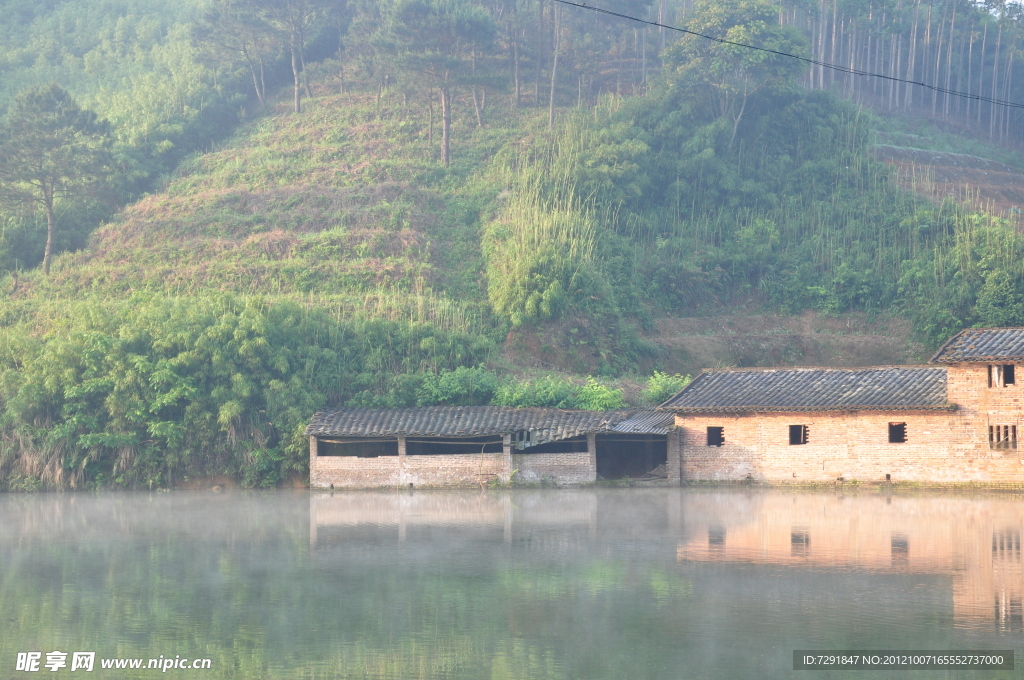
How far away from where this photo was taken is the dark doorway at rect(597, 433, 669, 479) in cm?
2839

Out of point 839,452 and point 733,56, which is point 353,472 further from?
point 733,56

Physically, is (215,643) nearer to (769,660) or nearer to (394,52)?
(769,660)

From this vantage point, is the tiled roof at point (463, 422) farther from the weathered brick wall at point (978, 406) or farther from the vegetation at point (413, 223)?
the weathered brick wall at point (978, 406)

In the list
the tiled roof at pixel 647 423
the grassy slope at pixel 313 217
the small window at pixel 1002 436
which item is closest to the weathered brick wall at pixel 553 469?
the tiled roof at pixel 647 423

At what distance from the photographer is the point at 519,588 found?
14164 mm

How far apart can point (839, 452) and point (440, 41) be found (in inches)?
1152

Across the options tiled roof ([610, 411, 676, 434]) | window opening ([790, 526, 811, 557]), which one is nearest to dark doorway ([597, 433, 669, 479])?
tiled roof ([610, 411, 676, 434])

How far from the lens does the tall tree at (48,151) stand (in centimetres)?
4112

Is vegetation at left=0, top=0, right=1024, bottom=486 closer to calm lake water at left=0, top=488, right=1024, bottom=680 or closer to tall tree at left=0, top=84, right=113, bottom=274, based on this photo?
tall tree at left=0, top=84, right=113, bottom=274

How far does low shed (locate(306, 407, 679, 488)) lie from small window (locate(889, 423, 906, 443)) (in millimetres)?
5318

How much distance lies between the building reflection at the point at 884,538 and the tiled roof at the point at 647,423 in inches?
105

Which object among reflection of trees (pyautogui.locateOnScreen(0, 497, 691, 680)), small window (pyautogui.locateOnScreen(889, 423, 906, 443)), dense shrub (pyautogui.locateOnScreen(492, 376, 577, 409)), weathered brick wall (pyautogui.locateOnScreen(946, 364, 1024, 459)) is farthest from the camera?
dense shrub (pyautogui.locateOnScreen(492, 376, 577, 409))

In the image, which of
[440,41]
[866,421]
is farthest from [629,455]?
[440,41]

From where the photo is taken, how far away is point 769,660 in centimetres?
1046
